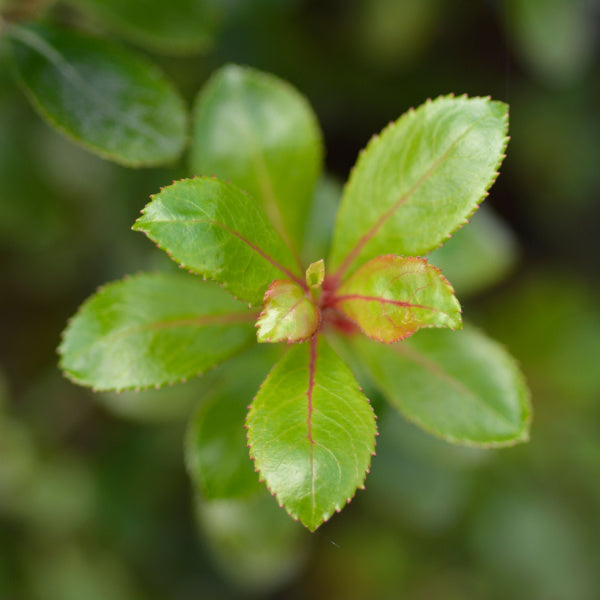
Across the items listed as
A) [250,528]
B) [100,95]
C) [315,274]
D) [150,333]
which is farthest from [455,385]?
[100,95]

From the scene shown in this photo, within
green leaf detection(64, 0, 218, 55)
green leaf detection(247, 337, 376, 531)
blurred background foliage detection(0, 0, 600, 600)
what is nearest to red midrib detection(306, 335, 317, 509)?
green leaf detection(247, 337, 376, 531)

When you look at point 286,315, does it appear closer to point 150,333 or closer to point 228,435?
point 150,333

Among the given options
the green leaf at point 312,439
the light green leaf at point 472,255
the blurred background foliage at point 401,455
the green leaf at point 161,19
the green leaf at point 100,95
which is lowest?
the blurred background foliage at point 401,455

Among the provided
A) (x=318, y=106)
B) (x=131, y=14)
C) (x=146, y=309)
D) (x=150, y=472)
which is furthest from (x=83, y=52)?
(x=150, y=472)

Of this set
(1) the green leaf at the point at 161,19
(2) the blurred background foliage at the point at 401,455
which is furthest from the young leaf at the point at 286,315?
(2) the blurred background foliage at the point at 401,455

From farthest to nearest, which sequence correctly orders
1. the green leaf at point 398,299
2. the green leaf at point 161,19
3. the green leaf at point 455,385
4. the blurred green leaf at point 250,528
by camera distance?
the blurred green leaf at point 250,528 < the green leaf at point 161,19 < the green leaf at point 455,385 < the green leaf at point 398,299

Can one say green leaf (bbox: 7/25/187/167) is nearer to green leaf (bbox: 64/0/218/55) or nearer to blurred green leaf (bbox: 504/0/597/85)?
green leaf (bbox: 64/0/218/55)

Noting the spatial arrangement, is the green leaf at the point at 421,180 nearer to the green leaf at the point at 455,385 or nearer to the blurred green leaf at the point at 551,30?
the green leaf at the point at 455,385
